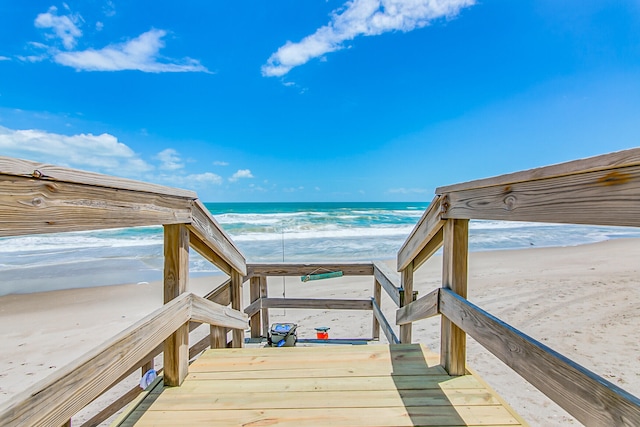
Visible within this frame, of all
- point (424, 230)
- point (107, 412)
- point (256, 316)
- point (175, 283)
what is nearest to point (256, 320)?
point (256, 316)

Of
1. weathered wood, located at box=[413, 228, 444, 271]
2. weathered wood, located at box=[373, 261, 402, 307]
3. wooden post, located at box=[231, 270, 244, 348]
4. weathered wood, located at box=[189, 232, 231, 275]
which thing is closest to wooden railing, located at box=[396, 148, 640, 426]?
weathered wood, located at box=[413, 228, 444, 271]

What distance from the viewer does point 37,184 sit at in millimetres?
861

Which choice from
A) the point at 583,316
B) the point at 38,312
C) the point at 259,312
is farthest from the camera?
the point at 38,312

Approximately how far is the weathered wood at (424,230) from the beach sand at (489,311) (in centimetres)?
169

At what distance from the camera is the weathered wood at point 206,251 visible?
6.89 feet

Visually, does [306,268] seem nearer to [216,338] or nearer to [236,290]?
[236,290]

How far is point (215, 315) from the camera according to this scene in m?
2.23

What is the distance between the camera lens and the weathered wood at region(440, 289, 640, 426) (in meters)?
0.81

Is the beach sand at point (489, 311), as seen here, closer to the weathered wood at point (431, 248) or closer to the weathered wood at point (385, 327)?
the weathered wood at point (385, 327)

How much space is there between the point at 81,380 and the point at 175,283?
30.3 inches

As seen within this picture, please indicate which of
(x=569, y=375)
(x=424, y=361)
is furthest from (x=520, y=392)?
(x=569, y=375)

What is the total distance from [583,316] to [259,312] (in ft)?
16.4

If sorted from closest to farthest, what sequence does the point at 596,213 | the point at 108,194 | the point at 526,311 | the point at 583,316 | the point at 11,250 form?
the point at 596,213 → the point at 108,194 → the point at 583,316 → the point at 526,311 → the point at 11,250

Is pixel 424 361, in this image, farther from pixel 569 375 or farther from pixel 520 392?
pixel 520 392
